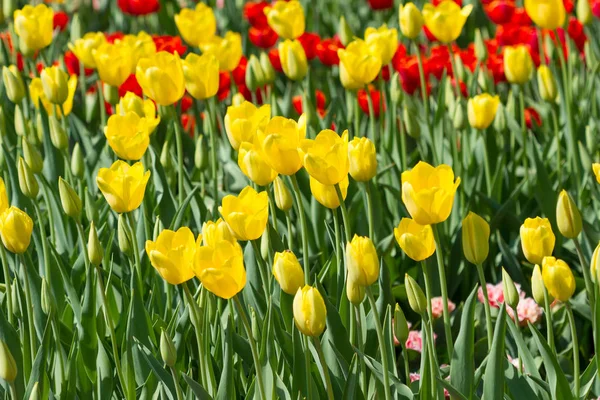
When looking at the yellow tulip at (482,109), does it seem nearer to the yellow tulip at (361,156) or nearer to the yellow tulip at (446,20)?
the yellow tulip at (446,20)

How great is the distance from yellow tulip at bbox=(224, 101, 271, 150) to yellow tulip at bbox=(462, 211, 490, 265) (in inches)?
20.4

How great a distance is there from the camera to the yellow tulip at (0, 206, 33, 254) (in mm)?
1507

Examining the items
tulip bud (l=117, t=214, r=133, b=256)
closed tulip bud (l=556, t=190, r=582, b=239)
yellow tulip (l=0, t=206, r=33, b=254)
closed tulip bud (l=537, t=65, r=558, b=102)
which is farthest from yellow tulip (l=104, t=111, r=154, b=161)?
closed tulip bud (l=537, t=65, r=558, b=102)

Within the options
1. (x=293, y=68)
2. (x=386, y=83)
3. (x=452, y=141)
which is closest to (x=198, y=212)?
(x=293, y=68)

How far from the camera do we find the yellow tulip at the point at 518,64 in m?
2.50

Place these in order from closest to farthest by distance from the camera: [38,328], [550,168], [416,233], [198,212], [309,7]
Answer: [416,233] → [38,328] → [198,212] → [550,168] → [309,7]

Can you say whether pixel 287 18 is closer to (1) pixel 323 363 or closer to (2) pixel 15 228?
(2) pixel 15 228

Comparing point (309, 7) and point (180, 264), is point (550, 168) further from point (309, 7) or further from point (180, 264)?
point (309, 7)

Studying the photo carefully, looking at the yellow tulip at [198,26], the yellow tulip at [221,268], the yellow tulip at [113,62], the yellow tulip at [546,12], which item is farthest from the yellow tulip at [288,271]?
the yellow tulip at [198,26]

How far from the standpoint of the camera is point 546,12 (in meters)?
2.63

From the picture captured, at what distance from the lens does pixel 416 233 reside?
1.48m

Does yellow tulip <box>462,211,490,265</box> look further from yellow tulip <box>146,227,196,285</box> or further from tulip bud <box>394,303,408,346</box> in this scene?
yellow tulip <box>146,227,196,285</box>

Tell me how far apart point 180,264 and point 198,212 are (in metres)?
0.92

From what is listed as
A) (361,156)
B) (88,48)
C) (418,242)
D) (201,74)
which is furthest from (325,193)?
(88,48)
